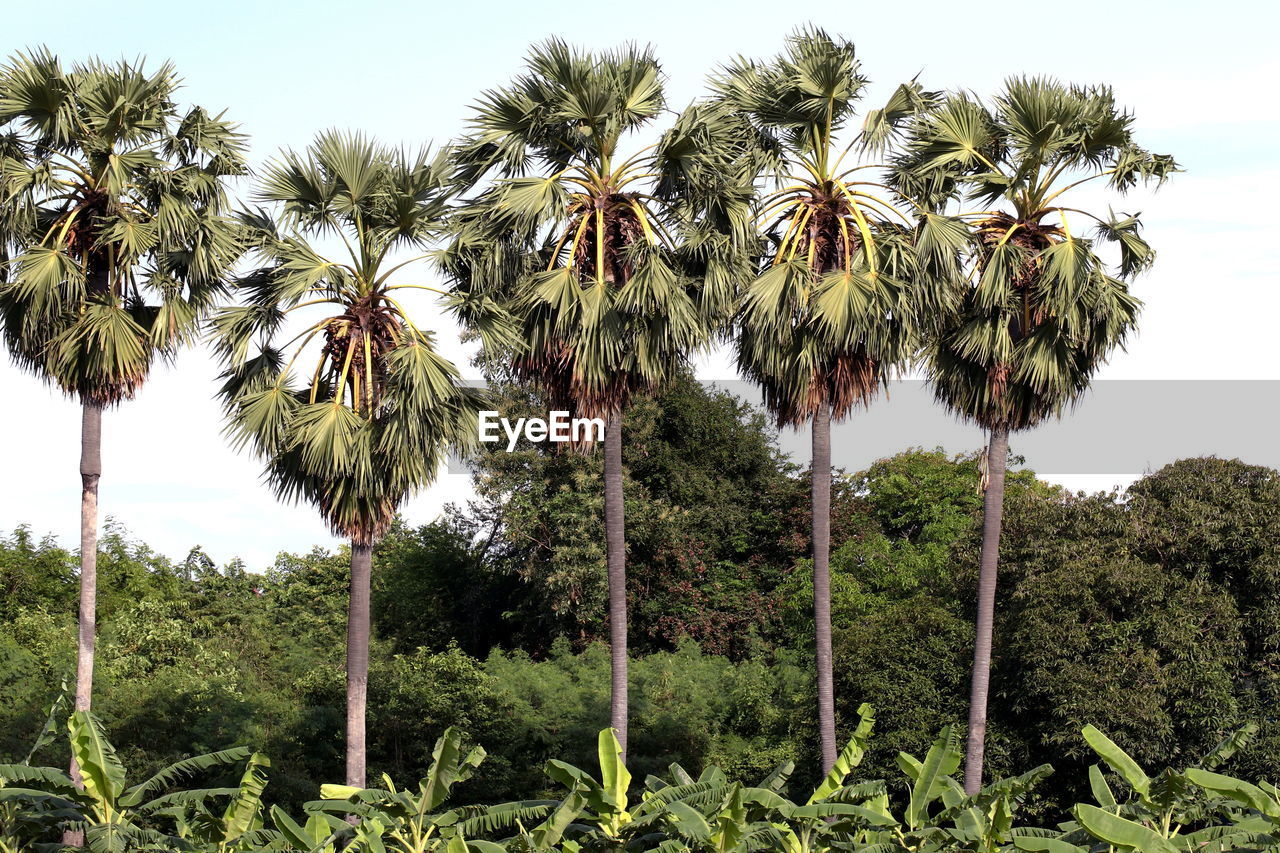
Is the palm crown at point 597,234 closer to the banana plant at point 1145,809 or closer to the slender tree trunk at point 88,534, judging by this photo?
the slender tree trunk at point 88,534

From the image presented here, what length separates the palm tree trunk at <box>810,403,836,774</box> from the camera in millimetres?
20391

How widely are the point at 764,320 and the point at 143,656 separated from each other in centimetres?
1982

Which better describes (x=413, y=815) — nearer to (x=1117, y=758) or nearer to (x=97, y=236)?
(x=1117, y=758)

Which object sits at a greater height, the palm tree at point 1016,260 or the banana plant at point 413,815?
the palm tree at point 1016,260

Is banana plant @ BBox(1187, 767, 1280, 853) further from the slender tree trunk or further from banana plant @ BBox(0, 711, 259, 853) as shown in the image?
the slender tree trunk

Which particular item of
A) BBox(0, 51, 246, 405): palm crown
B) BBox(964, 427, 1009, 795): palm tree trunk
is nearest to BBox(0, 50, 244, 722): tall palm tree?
BBox(0, 51, 246, 405): palm crown

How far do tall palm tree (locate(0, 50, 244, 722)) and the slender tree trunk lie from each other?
2 centimetres

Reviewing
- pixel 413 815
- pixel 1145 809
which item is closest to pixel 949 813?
pixel 1145 809

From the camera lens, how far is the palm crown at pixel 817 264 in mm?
20500

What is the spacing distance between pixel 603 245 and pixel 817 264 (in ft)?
10.4

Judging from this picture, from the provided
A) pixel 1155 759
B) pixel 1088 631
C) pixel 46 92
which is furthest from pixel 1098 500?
pixel 46 92

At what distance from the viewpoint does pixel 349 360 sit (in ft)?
66.8

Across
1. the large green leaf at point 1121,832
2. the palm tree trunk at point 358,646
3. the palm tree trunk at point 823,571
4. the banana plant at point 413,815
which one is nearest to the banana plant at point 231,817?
the banana plant at point 413,815

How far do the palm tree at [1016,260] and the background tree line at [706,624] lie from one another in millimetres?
3729
